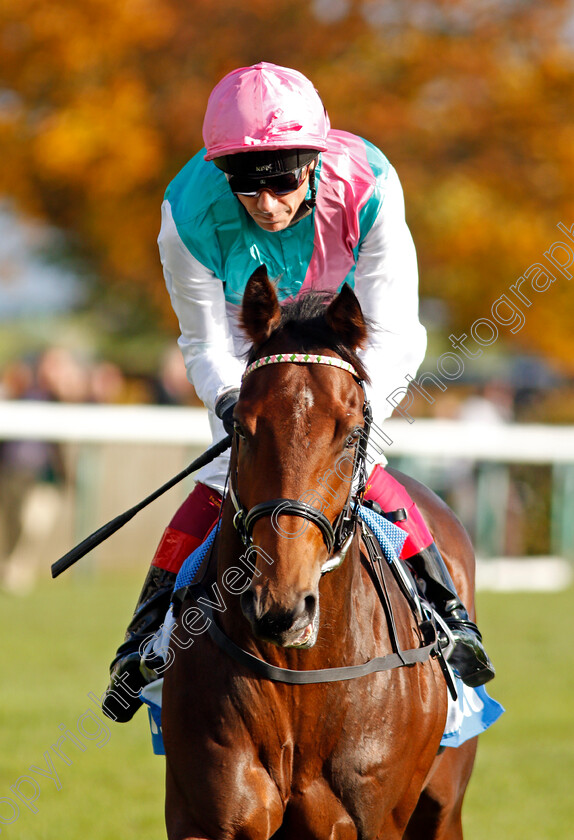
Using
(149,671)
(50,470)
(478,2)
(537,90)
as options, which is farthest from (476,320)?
(149,671)

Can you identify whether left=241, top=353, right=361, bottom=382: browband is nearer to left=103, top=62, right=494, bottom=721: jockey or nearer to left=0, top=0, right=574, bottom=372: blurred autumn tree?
left=103, top=62, right=494, bottom=721: jockey

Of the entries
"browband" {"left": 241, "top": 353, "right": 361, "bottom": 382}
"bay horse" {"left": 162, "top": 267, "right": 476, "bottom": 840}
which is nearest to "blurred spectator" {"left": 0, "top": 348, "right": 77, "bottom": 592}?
"bay horse" {"left": 162, "top": 267, "right": 476, "bottom": 840}

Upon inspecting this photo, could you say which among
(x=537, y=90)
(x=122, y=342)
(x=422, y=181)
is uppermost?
(x=537, y=90)

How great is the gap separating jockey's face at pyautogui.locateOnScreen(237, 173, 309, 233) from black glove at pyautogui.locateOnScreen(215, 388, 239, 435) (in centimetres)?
56

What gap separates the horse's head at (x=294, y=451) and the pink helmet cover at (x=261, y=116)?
499 millimetres

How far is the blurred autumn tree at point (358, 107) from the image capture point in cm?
1370

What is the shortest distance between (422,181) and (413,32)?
1.85 meters

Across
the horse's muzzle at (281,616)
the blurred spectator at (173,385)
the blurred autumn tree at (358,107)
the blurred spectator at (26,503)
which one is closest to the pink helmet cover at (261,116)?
the horse's muzzle at (281,616)

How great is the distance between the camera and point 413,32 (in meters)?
14.2

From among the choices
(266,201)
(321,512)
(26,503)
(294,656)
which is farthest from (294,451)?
(26,503)

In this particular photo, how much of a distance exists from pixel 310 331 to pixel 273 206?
56 centimetres

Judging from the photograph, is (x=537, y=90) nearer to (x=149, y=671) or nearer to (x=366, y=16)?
(x=366, y=16)

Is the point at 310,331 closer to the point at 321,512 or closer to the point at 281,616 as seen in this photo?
the point at 321,512

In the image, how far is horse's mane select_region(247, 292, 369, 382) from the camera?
3.04m
